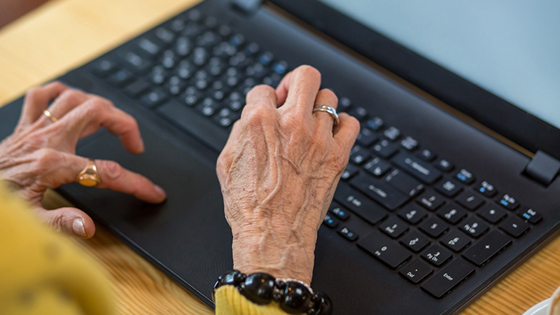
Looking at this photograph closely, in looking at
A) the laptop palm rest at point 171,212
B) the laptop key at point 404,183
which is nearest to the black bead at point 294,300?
the laptop palm rest at point 171,212

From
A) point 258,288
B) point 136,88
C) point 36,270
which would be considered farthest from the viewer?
point 136,88

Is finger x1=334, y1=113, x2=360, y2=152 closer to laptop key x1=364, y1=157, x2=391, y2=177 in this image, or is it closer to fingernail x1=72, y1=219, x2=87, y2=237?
laptop key x1=364, y1=157, x2=391, y2=177

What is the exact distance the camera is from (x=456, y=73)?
2.13ft

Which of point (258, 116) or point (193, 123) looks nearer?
point (258, 116)

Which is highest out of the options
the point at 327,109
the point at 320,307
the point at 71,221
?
the point at 327,109

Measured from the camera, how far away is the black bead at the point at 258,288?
427 mm

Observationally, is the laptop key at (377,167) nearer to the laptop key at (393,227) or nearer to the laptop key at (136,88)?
the laptop key at (393,227)

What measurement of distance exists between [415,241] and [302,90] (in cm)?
19

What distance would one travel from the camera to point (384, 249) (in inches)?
21.4

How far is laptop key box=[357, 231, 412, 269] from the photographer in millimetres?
533

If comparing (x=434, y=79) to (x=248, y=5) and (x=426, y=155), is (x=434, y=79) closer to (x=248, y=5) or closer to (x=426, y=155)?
(x=426, y=155)

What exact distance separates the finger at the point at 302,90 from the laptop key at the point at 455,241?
19 cm

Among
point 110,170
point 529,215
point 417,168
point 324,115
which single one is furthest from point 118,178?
point 529,215

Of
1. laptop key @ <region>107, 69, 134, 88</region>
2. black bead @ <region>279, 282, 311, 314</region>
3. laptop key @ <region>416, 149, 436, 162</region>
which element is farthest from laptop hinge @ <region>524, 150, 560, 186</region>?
laptop key @ <region>107, 69, 134, 88</region>
